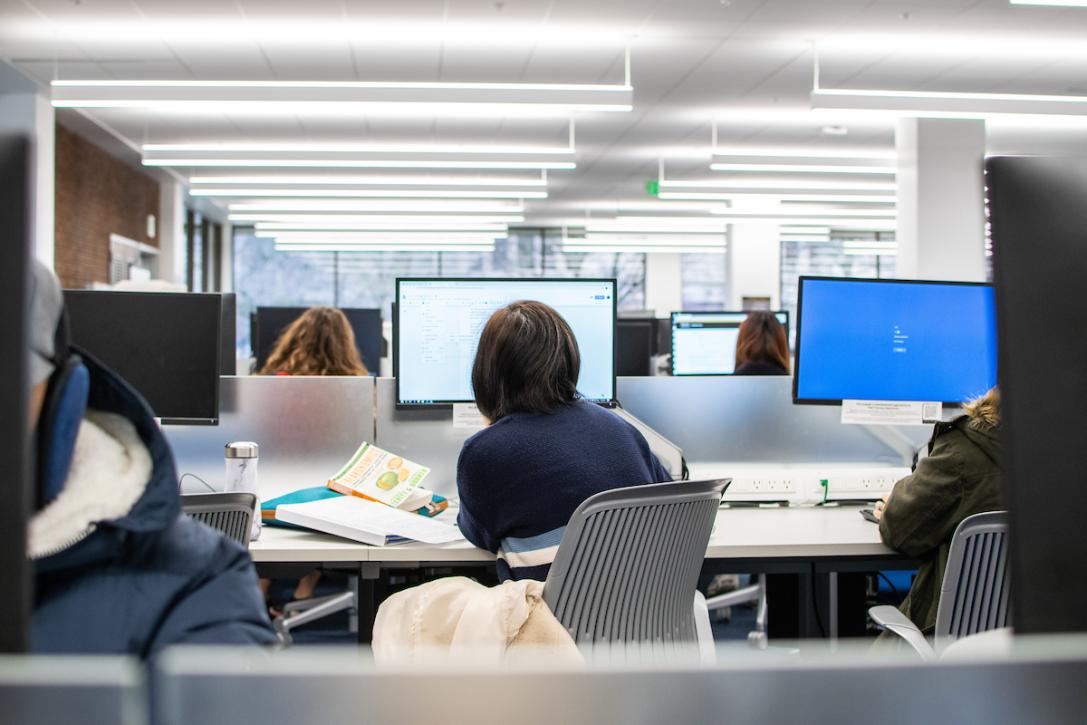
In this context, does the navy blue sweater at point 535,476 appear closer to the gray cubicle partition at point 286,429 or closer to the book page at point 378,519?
the book page at point 378,519

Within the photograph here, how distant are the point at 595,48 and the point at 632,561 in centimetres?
489

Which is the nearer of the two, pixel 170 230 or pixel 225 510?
pixel 225 510

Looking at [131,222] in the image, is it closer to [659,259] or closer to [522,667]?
[659,259]

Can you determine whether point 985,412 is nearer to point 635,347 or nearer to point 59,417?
point 59,417

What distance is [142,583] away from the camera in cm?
73

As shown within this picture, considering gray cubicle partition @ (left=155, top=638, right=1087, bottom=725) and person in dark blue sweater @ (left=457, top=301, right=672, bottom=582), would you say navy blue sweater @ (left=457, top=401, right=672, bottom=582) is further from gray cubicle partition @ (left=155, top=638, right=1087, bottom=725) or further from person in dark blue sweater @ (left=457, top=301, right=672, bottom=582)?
gray cubicle partition @ (left=155, top=638, right=1087, bottom=725)

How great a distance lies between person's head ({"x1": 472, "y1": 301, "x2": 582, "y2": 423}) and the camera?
73.4 inches

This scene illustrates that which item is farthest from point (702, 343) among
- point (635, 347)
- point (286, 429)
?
point (286, 429)

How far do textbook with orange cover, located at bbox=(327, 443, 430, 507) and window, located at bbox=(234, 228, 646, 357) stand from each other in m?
11.9

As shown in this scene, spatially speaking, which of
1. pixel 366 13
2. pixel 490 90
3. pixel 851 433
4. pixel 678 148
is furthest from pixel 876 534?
pixel 678 148

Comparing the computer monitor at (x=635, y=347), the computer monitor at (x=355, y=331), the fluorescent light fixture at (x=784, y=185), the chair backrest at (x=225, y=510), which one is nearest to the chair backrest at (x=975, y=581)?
the chair backrest at (x=225, y=510)

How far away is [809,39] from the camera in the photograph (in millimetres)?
5781

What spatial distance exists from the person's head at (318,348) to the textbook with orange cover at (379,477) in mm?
1262

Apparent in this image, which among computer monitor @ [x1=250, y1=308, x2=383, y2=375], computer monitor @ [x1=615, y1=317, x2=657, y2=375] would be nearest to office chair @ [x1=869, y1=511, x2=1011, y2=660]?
computer monitor @ [x1=615, y1=317, x2=657, y2=375]
